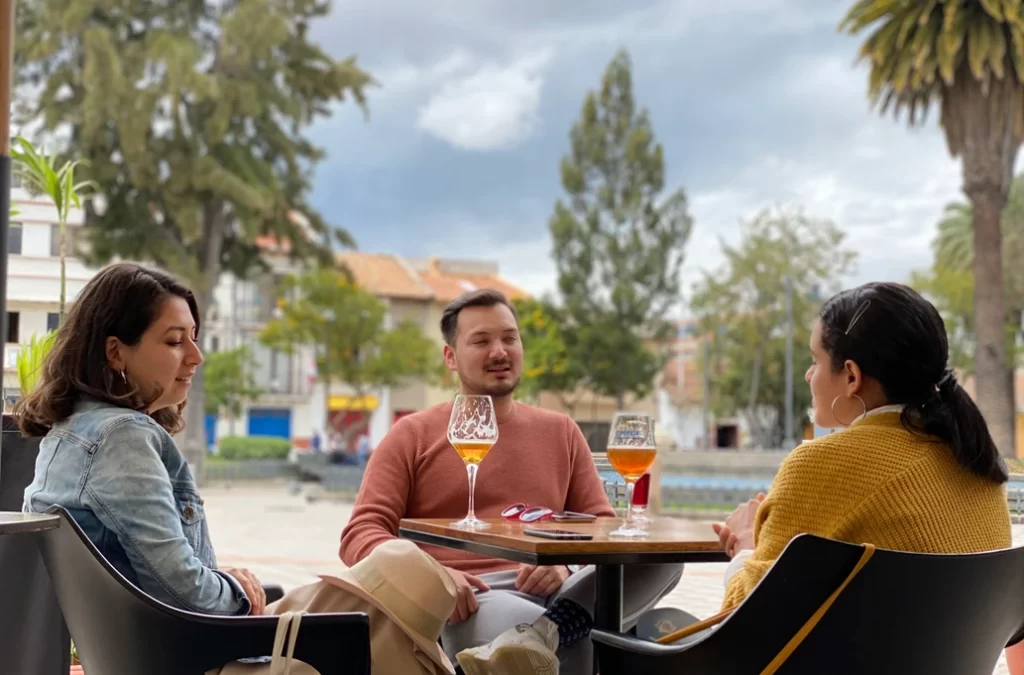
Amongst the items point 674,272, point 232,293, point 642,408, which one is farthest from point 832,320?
point 642,408

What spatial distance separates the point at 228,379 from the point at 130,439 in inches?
1397

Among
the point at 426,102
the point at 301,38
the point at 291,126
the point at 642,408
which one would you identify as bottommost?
the point at 642,408

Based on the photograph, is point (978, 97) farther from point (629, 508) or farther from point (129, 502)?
point (129, 502)

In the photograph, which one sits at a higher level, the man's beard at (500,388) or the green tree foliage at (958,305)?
the green tree foliage at (958,305)

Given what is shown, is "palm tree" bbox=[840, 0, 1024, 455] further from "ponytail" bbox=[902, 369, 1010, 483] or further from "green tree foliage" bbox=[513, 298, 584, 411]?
"green tree foliage" bbox=[513, 298, 584, 411]

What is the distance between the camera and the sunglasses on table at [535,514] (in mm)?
2836

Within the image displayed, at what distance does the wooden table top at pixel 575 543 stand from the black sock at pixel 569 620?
0.21m

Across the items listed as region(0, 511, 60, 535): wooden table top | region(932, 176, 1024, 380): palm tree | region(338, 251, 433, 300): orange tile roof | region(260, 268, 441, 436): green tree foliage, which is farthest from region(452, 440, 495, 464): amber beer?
region(338, 251, 433, 300): orange tile roof

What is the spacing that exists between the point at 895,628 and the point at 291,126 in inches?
922

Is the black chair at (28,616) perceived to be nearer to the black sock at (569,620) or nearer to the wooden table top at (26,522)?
the wooden table top at (26,522)

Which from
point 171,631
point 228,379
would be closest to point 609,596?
point 171,631

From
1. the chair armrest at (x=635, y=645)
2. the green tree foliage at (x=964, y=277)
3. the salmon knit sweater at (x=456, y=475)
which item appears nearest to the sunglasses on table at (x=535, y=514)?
the salmon knit sweater at (x=456, y=475)

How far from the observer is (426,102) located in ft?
220

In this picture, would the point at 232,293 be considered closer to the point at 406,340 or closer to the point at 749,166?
the point at 406,340
